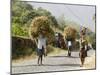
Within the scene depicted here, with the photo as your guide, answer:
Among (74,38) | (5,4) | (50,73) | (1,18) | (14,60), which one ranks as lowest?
(50,73)

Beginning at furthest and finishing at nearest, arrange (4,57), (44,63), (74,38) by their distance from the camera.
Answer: (74,38), (44,63), (4,57)

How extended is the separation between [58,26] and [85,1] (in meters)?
0.47

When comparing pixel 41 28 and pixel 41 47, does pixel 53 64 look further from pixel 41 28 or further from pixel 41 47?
pixel 41 28

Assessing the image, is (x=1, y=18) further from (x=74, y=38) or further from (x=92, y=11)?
(x=92, y=11)

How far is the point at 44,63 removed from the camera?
235 cm

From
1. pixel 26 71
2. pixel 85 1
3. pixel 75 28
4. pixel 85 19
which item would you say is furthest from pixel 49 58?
pixel 85 1

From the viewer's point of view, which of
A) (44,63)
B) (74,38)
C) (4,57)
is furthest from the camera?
(74,38)

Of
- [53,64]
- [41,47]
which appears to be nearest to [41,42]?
[41,47]

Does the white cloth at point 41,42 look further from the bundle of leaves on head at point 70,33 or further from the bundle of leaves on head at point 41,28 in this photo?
the bundle of leaves on head at point 70,33

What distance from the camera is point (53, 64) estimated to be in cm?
239

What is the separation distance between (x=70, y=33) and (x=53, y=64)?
0.41 meters

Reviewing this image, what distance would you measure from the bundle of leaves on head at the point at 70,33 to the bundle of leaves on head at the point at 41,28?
18 cm

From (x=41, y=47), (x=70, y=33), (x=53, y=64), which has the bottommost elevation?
(x=53, y=64)

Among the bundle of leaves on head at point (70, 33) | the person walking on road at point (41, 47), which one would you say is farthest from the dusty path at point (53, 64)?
the bundle of leaves on head at point (70, 33)
